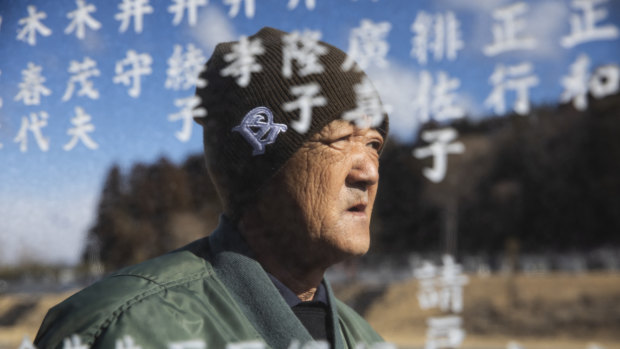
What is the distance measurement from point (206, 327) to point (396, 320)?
3.13ft

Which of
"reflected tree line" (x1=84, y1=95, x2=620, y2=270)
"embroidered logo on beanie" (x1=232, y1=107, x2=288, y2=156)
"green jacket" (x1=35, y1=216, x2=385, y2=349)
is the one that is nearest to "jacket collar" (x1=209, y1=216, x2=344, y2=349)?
"green jacket" (x1=35, y1=216, x2=385, y2=349)

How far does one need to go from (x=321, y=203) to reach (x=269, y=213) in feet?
0.24

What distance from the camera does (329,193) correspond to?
0.63 meters

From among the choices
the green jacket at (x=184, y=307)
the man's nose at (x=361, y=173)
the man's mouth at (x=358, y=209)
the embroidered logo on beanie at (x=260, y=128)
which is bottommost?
the green jacket at (x=184, y=307)

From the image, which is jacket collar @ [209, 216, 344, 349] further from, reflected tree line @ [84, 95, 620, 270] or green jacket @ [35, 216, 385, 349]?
reflected tree line @ [84, 95, 620, 270]

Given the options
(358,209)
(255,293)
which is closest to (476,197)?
(358,209)

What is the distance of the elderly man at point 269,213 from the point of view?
1.89ft

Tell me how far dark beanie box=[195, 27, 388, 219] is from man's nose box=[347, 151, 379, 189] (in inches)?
2.2

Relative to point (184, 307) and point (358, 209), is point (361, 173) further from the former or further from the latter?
point (184, 307)

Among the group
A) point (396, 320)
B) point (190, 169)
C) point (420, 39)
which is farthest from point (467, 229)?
point (396, 320)

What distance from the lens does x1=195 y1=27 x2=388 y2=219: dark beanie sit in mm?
645

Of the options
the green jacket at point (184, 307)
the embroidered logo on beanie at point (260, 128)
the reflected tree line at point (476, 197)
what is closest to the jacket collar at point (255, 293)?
the green jacket at point (184, 307)

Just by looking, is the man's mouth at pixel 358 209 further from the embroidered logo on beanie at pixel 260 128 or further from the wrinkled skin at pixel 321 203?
the embroidered logo on beanie at pixel 260 128

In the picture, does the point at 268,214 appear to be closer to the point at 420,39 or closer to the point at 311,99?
the point at 311,99
